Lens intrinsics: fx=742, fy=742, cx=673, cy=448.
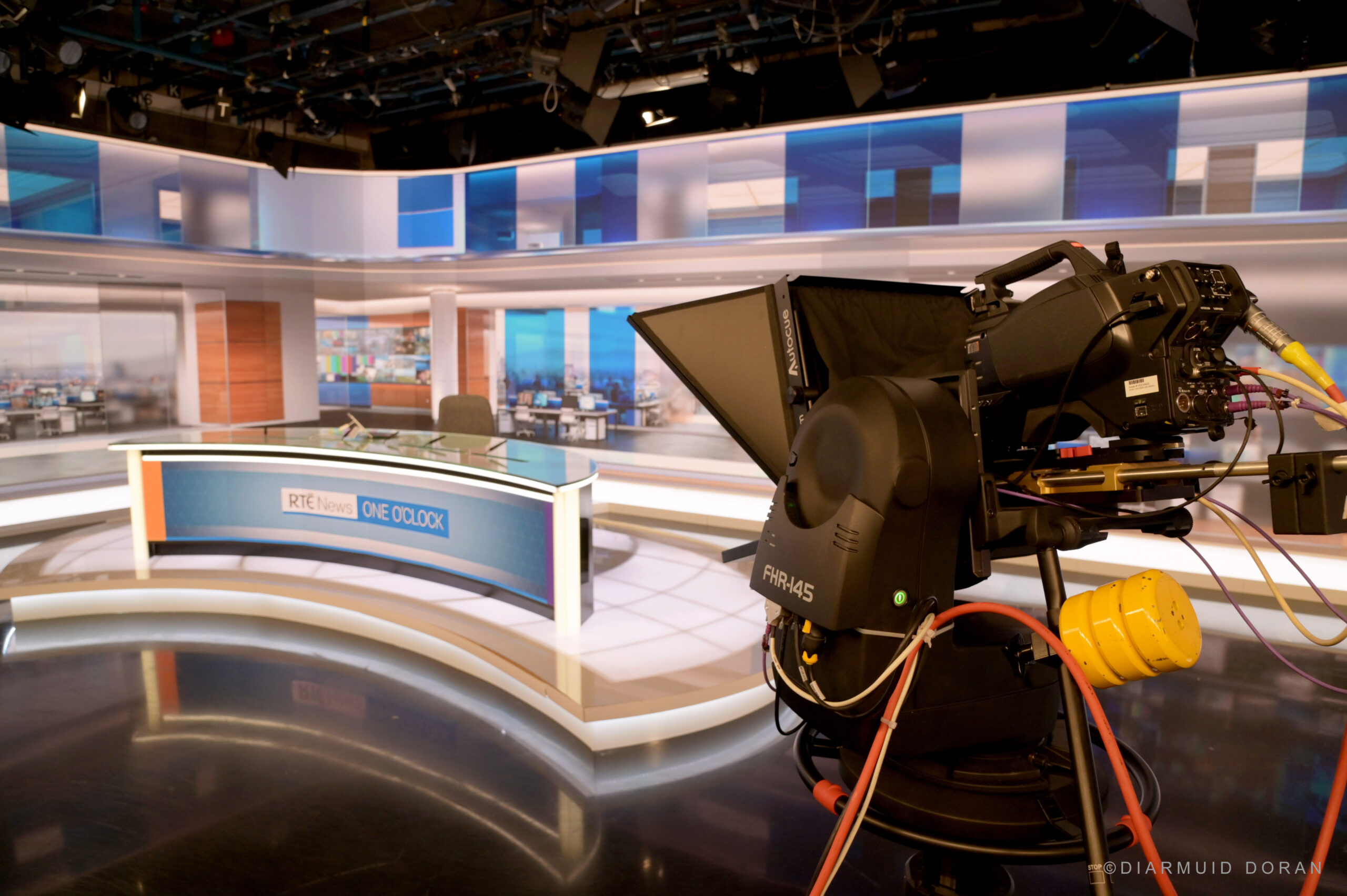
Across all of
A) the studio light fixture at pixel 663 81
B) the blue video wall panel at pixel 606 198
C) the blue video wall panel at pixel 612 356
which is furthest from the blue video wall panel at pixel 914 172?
the blue video wall panel at pixel 612 356

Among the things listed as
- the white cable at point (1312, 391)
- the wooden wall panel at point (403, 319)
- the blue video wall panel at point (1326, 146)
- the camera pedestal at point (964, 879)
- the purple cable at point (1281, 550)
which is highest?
the blue video wall panel at point (1326, 146)

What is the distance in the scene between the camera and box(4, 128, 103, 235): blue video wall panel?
22.0 ft

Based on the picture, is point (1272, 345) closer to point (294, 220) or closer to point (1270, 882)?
point (1270, 882)

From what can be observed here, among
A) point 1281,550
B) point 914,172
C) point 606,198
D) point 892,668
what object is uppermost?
point 606,198

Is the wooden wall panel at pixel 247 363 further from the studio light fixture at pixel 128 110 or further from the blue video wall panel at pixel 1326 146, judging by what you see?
the blue video wall panel at pixel 1326 146

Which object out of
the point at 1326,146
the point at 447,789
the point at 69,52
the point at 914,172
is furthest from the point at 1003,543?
the point at 69,52

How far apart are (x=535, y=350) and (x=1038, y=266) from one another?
8.66 metres

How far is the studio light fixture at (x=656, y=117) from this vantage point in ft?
20.9

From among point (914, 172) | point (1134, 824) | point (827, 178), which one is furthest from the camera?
point (827, 178)

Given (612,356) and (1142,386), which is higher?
(612,356)

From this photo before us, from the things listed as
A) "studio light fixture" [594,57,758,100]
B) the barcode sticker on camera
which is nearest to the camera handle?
the barcode sticker on camera

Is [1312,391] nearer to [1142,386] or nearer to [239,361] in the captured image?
[1142,386]

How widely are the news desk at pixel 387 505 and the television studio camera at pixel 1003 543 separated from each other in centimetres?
260

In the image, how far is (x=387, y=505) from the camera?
13.7ft
